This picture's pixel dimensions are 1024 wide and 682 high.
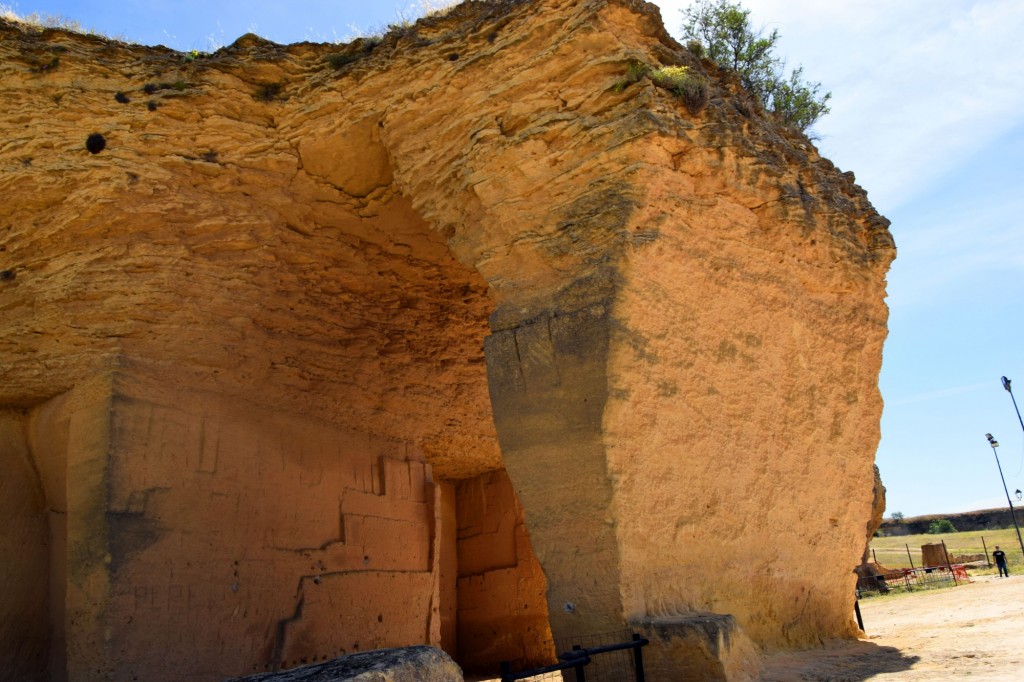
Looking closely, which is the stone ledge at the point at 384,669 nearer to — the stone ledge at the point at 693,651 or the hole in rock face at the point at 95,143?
the stone ledge at the point at 693,651

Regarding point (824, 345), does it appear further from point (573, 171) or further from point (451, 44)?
point (451, 44)

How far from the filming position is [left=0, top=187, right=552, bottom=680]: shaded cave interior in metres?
6.44

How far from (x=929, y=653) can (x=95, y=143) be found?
727 centimetres

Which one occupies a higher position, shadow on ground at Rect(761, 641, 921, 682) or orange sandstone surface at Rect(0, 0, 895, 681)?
orange sandstone surface at Rect(0, 0, 895, 681)

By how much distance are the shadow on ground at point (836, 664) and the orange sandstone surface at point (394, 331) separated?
193mm

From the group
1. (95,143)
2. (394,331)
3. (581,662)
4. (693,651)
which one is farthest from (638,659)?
(95,143)

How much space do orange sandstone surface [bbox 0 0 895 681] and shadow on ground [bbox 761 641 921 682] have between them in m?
0.19

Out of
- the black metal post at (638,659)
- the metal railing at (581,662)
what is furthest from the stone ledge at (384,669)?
the black metal post at (638,659)

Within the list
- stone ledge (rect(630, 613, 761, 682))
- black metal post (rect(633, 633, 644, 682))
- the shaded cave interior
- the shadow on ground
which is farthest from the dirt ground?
the shaded cave interior

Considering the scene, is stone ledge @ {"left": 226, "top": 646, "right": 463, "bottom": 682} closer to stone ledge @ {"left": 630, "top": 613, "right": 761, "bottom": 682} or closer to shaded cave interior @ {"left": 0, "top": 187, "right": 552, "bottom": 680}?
stone ledge @ {"left": 630, "top": 613, "right": 761, "bottom": 682}

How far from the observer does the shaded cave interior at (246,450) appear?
644cm

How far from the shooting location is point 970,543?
100 ft

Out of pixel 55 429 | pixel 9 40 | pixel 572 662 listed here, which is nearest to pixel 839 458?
pixel 572 662

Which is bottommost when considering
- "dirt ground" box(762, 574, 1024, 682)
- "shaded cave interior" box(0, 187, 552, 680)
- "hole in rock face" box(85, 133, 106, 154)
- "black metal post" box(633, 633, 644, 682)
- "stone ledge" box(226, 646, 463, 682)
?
"dirt ground" box(762, 574, 1024, 682)
